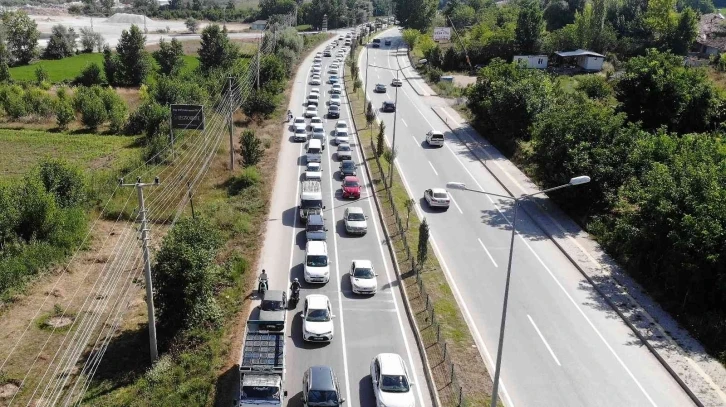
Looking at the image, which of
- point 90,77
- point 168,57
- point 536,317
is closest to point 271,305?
point 536,317

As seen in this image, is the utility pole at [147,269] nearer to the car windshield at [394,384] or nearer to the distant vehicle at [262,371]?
the distant vehicle at [262,371]

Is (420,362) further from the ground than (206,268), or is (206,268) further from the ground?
(206,268)

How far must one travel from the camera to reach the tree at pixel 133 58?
8856 cm

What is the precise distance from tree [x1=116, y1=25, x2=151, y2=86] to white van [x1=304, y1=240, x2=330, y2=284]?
69.0 meters

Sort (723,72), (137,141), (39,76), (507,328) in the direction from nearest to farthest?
(507,328), (137,141), (723,72), (39,76)

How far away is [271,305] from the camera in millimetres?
26703

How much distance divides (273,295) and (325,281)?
4.17m

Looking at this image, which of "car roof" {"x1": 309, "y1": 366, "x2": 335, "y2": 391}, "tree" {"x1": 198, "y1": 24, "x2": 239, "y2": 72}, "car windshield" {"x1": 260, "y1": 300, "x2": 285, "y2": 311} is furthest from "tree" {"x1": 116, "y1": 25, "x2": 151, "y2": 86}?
"car roof" {"x1": 309, "y1": 366, "x2": 335, "y2": 391}

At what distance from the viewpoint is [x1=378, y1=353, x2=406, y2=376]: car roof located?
2209 cm

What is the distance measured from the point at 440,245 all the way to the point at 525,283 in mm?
6144

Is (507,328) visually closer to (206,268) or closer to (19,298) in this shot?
(206,268)

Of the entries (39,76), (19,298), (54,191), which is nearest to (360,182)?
(54,191)

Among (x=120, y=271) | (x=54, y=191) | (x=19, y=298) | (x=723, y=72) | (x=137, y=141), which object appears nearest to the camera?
(x=19, y=298)

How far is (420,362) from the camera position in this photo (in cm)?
2464
